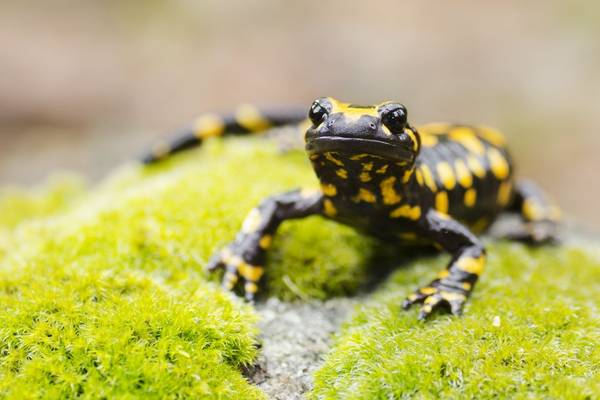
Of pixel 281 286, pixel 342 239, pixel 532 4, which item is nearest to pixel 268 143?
pixel 342 239

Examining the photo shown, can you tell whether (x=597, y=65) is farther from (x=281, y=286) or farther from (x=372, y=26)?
(x=281, y=286)

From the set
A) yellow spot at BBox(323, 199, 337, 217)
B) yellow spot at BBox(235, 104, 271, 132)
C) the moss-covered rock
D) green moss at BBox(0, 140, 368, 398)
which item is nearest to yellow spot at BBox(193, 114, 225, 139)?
yellow spot at BBox(235, 104, 271, 132)

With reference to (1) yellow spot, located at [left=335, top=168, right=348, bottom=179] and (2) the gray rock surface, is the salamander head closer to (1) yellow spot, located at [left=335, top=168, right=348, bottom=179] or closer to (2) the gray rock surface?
(1) yellow spot, located at [left=335, top=168, right=348, bottom=179]

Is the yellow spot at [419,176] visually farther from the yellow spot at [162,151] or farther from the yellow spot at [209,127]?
the yellow spot at [162,151]

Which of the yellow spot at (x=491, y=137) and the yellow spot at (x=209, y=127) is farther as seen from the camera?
the yellow spot at (x=209, y=127)

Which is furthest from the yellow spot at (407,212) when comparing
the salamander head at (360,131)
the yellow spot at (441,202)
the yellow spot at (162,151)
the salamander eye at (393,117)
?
the yellow spot at (162,151)

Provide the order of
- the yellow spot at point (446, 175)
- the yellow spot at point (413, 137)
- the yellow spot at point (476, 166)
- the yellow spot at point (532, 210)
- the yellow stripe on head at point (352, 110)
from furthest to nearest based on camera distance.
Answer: the yellow spot at point (532, 210)
the yellow spot at point (476, 166)
the yellow spot at point (446, 175)
the yellow spot at point (413, 137)
the yellow stripe on head at point (352, 110)
